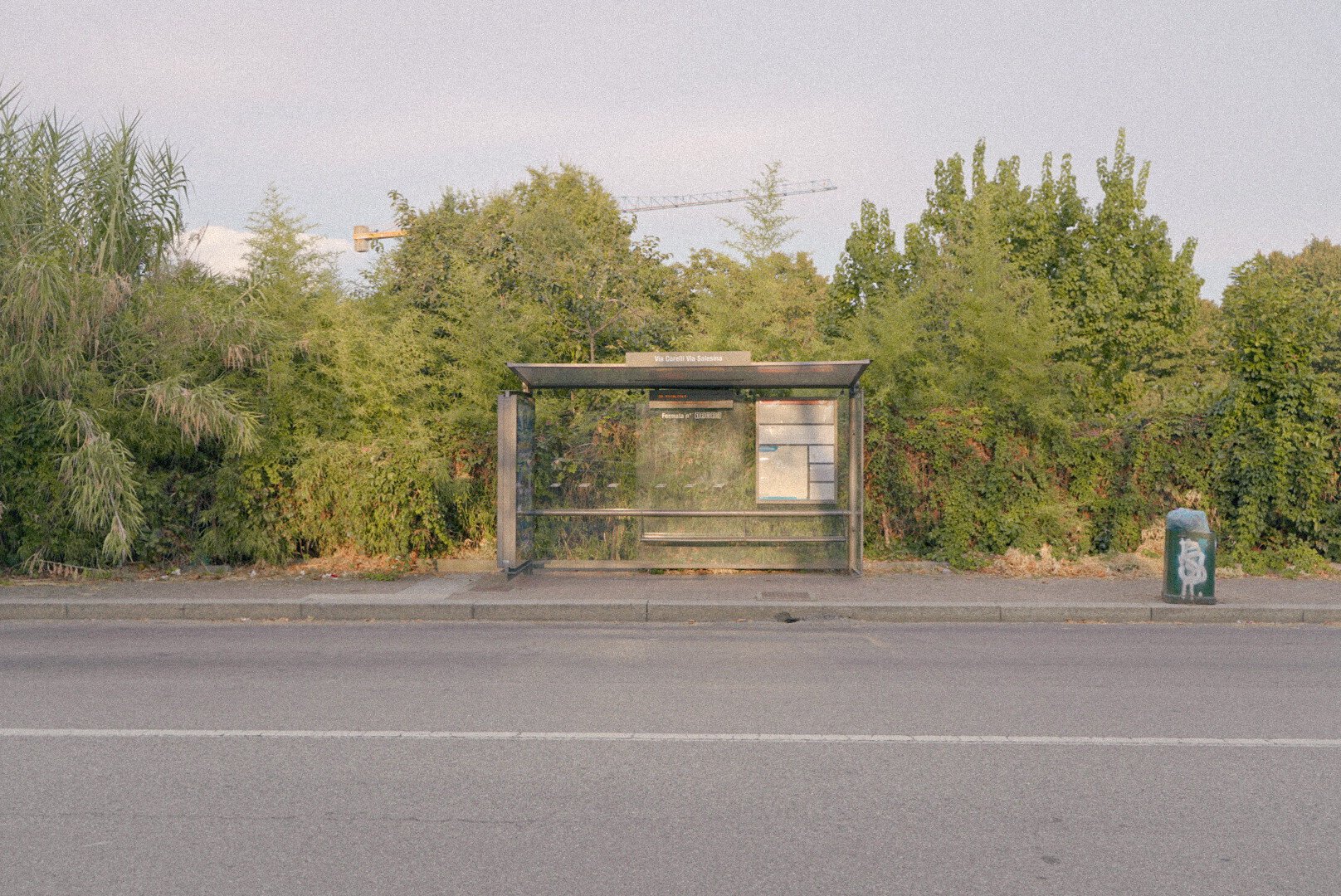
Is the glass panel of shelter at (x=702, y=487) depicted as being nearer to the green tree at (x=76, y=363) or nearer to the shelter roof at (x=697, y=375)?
A: the shelter roof at (x=697, y=375)

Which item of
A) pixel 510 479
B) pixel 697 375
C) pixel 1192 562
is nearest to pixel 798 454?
pixel 697 375

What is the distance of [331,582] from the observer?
1290 centimetres

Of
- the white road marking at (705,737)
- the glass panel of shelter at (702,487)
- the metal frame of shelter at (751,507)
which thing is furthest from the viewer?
the glass panel of shelter at (702,487)

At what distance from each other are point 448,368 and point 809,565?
5.26 meters

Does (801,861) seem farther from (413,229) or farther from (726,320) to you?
A: (413,229)

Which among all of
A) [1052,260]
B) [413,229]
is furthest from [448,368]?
[1052,260]

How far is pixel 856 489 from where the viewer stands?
533 inches

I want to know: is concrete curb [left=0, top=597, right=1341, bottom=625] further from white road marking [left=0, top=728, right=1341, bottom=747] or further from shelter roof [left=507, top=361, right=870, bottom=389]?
white road marking [left=0, top=728, right=1341, bottom=747]

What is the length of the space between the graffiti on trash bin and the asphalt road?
204cm

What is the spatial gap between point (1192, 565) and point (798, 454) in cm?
451

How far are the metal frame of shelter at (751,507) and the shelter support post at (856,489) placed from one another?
12 mm

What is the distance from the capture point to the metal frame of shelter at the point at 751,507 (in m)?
13.5

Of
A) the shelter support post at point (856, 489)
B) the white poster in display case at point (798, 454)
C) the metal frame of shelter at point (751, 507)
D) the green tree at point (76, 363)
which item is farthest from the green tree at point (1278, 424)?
the green tree at point (76, 363)

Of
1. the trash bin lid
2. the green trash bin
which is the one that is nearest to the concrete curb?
the green trash bin
